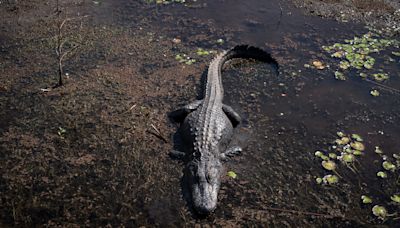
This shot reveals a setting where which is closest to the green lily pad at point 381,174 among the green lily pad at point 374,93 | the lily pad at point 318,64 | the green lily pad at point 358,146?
the green lily pad at point 358,146

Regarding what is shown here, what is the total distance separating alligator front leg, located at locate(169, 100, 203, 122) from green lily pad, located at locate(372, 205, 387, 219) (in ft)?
8.82

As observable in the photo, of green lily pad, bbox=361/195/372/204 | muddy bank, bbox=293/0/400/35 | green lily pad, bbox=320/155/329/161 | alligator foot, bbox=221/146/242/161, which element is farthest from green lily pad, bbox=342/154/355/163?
muddy bank, bbox=293/0/400/35

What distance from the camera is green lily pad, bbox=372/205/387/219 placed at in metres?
4.39

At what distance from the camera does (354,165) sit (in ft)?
16.4

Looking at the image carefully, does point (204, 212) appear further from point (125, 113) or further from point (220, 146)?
point (125, 113)

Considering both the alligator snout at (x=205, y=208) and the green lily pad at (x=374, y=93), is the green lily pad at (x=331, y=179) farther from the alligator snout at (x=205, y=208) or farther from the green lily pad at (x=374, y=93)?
the green lily pad at (x=374, y=93)

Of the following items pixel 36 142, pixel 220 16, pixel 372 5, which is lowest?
pixel 36 142

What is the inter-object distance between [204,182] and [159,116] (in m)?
1.55

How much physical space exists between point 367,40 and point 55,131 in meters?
5.96

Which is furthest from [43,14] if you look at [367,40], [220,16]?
[367,40]

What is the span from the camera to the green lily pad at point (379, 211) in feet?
14.4

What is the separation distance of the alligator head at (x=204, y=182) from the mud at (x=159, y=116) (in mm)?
137

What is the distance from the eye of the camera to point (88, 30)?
7.55m

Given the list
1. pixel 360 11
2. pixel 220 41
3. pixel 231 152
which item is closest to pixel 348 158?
pixel 231 152
